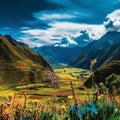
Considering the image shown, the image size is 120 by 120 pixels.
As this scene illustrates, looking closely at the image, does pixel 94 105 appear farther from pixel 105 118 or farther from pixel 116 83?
pixel 116 83

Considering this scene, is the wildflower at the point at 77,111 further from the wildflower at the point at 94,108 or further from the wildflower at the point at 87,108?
the wildflower at the point at 94,108

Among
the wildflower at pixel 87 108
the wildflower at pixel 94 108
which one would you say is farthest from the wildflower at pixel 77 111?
the wildflower at pixel 94 108

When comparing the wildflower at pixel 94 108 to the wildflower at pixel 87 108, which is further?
the wildflower at pixel 87 108

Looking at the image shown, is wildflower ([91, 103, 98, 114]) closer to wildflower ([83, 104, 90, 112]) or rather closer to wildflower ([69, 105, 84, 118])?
wildflower ([83, 104, 90, 112])

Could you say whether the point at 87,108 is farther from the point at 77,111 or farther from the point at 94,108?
the point at 77,111

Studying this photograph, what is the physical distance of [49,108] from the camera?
1168 cm

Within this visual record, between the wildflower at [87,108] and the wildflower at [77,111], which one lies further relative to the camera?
the wildflower at [87,108]

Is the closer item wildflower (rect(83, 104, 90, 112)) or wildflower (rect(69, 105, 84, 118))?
wildflower (rect(69, 105, 84, 118))

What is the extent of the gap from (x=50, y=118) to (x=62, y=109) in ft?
4.05

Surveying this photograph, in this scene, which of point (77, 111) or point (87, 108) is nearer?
point (77, 111)

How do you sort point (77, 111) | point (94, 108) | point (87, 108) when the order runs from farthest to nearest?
point (94, 108) < point (87, 108) < point (77, 111)

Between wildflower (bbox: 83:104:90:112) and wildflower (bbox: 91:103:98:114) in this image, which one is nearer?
wildflower (bbox: 91:103:98:114)

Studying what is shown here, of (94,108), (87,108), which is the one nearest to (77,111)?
(87,108)

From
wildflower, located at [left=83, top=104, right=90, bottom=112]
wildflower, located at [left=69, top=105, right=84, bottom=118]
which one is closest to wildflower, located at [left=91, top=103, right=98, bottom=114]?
wildflower, located at [left=83, top=104, right=90, bottom=112]
